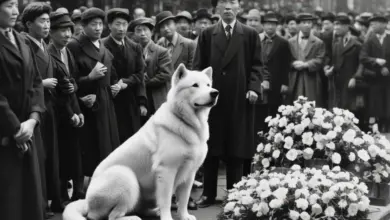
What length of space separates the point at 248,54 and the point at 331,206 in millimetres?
2897

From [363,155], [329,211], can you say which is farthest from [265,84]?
[329,211]

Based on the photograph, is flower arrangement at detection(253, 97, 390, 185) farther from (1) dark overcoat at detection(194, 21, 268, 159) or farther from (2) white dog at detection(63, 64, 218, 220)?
(2) white dog at detection(63, 64, 218, 220)

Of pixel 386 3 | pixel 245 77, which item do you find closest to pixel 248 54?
pixel 245 77

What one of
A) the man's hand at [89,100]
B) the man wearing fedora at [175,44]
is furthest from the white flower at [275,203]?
the man wearing fedora at [175,44]

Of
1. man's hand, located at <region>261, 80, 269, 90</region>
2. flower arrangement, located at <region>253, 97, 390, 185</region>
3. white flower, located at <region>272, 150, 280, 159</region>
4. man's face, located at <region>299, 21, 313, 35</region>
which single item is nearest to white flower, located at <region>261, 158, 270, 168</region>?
flower arrangement, located at <region>253, 97, 390, 185</region>

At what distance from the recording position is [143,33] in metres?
10.2

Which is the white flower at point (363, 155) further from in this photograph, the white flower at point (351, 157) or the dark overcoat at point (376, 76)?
the dark overcoat at point (376, 76)

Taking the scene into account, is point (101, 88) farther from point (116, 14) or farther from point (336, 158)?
point (336, 158)

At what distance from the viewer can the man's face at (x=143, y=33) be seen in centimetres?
1019

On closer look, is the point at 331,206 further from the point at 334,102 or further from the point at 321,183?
the point at 334,102

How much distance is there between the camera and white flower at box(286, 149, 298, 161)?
304 inches

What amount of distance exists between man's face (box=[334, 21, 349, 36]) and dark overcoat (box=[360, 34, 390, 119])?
2.12 ft

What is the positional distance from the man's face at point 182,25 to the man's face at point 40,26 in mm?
5173

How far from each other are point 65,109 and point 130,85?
1.31 meters
